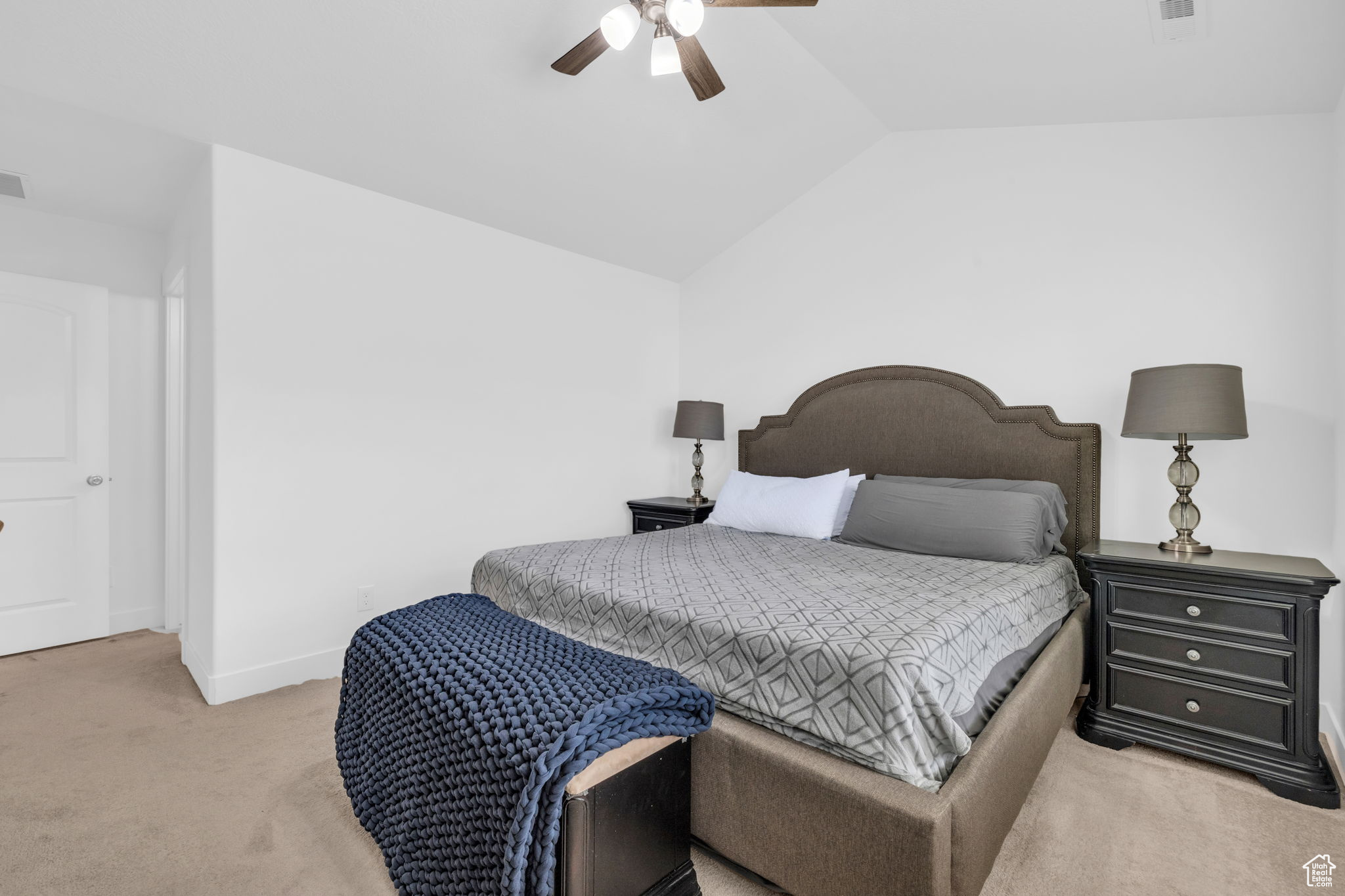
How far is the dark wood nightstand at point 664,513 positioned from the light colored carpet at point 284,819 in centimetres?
209

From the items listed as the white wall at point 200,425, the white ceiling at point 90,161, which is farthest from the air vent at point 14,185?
the white wall at point 200,425

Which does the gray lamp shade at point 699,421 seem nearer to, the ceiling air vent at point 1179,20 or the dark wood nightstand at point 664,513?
the dark wood nightstand at point 664,513

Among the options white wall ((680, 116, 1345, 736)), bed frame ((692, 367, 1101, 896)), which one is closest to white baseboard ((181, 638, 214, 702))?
bed frame ((692, 367, 1101, 896))

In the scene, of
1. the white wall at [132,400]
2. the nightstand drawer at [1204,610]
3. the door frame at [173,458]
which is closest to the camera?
the nightstand drawer at [1204,610]

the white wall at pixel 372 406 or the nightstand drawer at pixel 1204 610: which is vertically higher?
the white wall at pixel 372 406

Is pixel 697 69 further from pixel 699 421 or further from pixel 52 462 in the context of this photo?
pixel 52 462

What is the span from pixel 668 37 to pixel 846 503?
7.24 feet

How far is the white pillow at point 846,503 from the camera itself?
3.12 meters

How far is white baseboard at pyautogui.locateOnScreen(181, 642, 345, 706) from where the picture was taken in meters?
2.60

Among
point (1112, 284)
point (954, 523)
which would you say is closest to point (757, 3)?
point (954, 523)

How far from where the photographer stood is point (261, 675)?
106 inches

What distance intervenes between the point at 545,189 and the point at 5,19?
198cm

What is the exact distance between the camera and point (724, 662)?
159cm

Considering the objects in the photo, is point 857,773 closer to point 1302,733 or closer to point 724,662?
point 724,662
